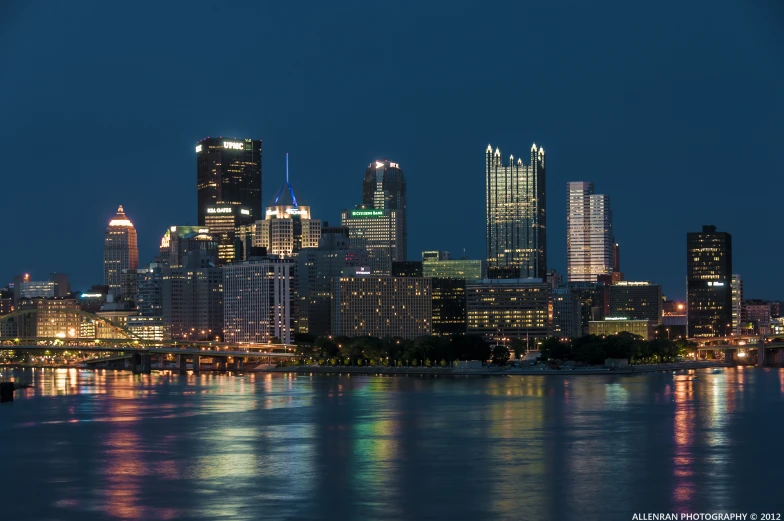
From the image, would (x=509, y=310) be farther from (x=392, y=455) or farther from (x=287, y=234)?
(x=392, y=455)

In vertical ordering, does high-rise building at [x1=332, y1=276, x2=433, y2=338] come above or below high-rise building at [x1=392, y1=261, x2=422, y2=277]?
below

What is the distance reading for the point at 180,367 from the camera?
452ft

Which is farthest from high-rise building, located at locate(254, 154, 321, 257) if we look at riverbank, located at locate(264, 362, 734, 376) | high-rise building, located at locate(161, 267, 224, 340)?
riverbank, located at locate(264, 362, 734, 376)

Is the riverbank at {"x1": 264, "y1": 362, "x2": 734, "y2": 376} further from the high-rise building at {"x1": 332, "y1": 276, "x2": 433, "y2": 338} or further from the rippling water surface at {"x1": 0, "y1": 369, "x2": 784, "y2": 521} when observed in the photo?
the rippling water surface at {"x1": 0, "y1": 369, "x2": 784, "y2": 521}

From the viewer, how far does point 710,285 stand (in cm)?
19950

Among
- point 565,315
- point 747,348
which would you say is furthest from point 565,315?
point 747,348

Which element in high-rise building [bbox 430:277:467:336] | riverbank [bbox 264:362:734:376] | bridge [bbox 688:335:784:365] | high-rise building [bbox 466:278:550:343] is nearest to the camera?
riverbank [bbox 264:362:734:376]

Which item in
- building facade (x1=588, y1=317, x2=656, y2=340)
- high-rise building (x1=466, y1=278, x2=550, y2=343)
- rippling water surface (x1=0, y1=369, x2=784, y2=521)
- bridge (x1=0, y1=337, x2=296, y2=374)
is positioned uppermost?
high-rise building (x1=466, y1=278, x2=550, y2=343)

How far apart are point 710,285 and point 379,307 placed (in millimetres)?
63548

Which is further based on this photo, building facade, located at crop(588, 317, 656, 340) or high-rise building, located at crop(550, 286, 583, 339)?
building facade, located at crop(588, 317, 656, 340)

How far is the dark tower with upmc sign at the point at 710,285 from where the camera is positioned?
650ft

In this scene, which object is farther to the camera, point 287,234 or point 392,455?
point 287,234

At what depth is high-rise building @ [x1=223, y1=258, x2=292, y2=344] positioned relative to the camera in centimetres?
16575

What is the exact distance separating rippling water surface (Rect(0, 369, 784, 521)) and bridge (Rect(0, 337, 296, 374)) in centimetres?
4899
